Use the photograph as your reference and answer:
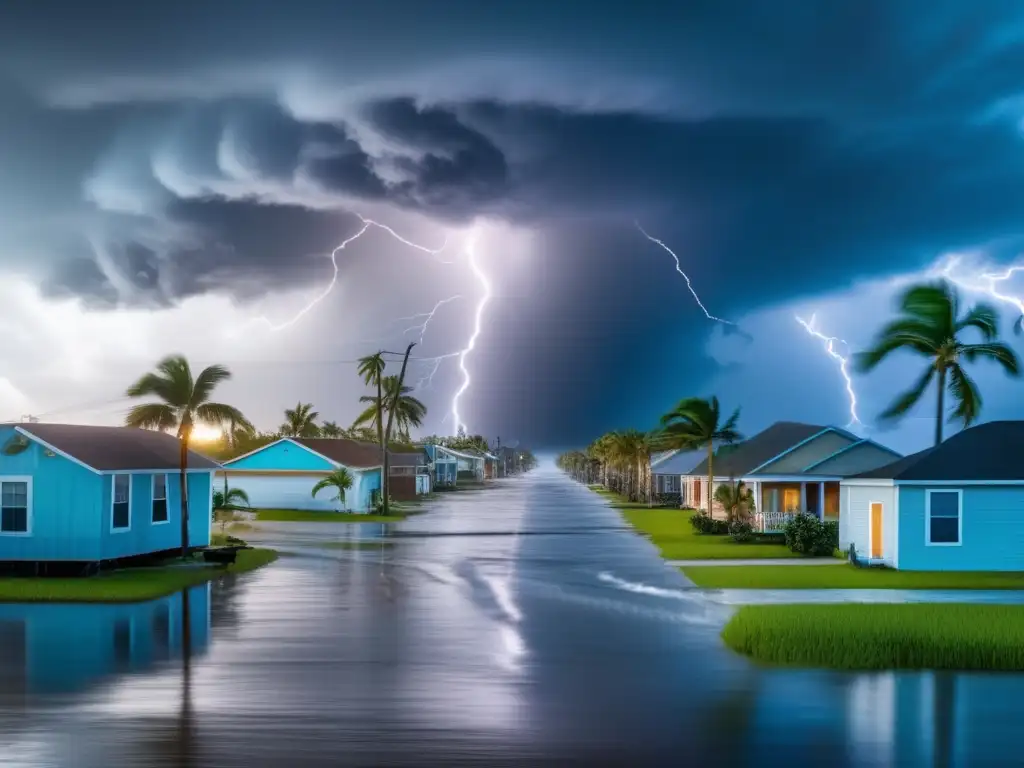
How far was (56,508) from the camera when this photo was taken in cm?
3089

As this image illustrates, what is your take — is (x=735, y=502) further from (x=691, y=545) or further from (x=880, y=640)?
(x=880, y=640)

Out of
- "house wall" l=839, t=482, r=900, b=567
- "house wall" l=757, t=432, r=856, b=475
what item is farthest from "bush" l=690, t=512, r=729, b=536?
"house wall" l=839, t=482, r=900, b=567

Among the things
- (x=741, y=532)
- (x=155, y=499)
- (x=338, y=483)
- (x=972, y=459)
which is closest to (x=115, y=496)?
(x=155, y=499)

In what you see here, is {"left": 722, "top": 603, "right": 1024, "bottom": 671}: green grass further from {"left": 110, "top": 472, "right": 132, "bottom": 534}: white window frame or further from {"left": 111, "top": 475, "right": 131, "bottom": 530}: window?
{"left": 111, "top": 475, "right": 131, "bottom": 530}: window

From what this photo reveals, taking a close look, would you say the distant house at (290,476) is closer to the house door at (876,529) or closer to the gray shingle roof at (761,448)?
the gray shingle roof at (761,448)

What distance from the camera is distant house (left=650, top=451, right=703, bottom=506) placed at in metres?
89.1

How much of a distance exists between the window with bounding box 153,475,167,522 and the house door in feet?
78.3

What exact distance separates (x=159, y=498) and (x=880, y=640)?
25484 millimetres

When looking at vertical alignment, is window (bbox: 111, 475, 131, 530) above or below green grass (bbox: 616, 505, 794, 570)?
above

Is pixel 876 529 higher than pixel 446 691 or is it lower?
higher

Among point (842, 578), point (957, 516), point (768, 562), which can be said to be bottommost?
point (768, 562)

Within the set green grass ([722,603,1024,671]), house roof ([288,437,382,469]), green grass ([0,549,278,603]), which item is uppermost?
house roof ([288,437,382,469])

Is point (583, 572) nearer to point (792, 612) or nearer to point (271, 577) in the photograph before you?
point (271, 577)

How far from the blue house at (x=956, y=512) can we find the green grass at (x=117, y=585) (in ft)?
67.9
